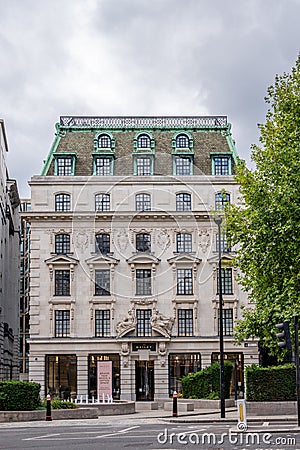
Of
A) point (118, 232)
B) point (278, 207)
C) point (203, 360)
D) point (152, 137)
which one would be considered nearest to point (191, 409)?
point (278, 207)

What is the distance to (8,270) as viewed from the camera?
8662cm

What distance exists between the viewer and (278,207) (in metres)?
38.2

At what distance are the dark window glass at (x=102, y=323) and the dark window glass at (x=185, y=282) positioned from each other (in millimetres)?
5737

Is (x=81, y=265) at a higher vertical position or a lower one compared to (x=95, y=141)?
lower

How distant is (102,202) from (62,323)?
9.69 meters

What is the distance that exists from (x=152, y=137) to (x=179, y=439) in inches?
1702

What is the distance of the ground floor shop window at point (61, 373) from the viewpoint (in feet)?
199

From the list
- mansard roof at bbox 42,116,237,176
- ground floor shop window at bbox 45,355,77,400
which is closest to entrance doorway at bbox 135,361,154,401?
ground floor shop window at bbox 45,355,77,400

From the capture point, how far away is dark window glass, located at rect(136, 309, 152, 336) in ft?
200

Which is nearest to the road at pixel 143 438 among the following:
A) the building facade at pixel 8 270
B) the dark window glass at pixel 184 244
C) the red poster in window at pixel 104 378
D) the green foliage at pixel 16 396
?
the green foliage at pixel 16 396

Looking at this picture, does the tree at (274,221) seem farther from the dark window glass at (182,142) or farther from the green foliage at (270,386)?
the dark window glass at (182,142)

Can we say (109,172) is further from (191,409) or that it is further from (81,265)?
(191,409)

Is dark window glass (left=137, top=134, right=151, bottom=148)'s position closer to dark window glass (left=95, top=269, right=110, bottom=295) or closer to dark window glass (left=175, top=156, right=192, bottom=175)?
dark window glass (left=175, top=156, right=192, bottom=175)

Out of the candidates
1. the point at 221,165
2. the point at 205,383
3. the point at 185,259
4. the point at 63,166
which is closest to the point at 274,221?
the point at 205,383
